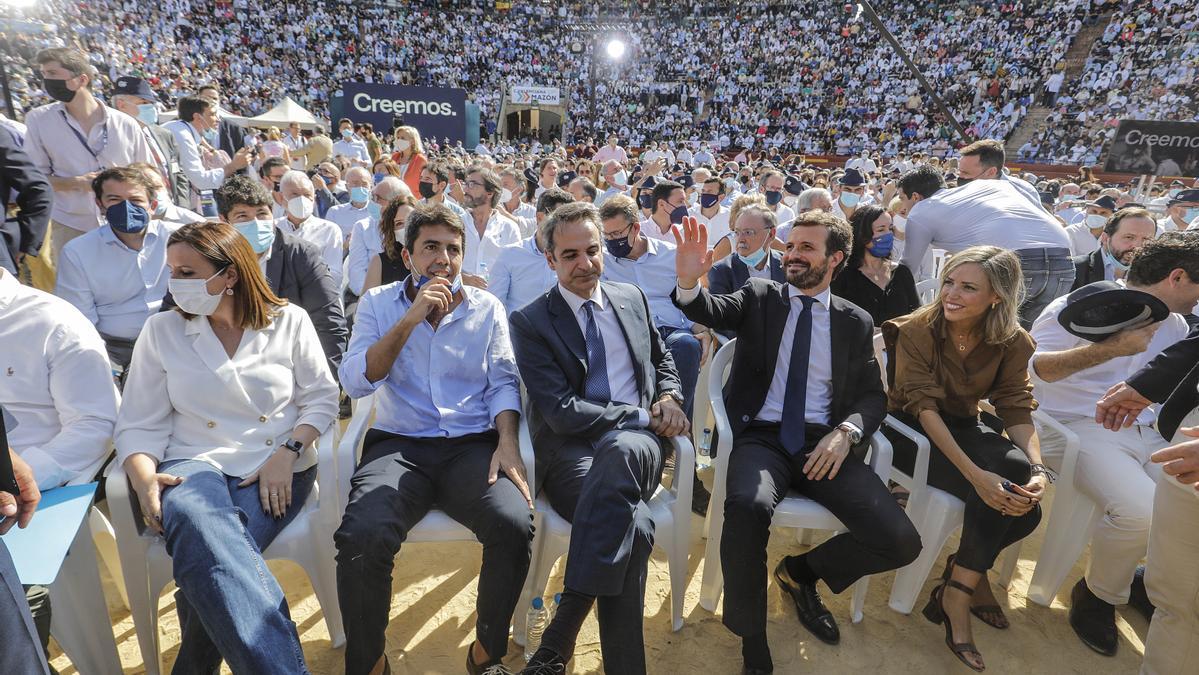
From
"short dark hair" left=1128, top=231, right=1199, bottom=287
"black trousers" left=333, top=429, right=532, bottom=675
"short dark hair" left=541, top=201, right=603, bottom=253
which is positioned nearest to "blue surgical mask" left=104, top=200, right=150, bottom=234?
"black trousers" left=333, top=429, right=532, bottom=675

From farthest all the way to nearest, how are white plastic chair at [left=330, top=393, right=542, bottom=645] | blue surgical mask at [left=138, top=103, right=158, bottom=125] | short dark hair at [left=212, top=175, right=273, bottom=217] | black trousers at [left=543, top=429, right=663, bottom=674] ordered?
blue surgical mask at [left=138, top=103, right=158, bottom=125], short dark hair at [left=212, top=175, right=273, bottom=217], white plastic chair at [left=330, top=393, right=542, bottom=645], black trousers at [left=543, top=429, right=663, bottom=674]

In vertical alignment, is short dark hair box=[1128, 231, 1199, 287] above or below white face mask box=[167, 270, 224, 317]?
above

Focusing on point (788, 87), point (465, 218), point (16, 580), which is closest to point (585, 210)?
point (16, 580)

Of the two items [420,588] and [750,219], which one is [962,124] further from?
[420,588]

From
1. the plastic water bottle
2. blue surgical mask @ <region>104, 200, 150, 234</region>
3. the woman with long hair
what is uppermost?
blue surgical mask @ <region>104, 200, 150, 234</region>

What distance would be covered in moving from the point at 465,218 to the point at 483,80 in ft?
93.3

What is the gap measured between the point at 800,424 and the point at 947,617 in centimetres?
100

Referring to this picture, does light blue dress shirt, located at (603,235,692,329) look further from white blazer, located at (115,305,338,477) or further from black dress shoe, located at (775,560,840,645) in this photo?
white blazer, located at (115,305,338,477)

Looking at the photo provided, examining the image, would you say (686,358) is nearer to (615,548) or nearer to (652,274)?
(652,274)

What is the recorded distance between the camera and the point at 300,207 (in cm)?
459

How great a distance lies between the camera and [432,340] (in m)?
2.58

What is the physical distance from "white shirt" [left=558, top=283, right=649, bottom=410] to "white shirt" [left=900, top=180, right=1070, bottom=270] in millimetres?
2575

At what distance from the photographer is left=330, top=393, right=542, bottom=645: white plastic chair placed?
2.31 meters

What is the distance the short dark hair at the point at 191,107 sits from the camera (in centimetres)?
580
